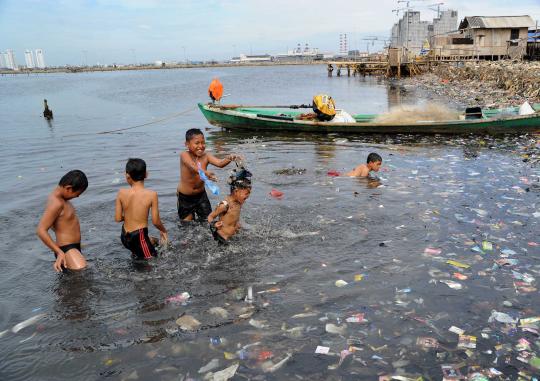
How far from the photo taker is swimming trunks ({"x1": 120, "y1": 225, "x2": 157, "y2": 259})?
5.28m

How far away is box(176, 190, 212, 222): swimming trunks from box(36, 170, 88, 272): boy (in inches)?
80.0

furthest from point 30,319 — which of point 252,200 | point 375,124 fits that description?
point 375,124

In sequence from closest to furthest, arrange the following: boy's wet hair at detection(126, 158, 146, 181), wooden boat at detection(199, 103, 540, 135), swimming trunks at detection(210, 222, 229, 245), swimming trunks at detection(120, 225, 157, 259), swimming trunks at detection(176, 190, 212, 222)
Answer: boy's wet hair at detection(126, 158, 146, 181) < swimming trunks at detection(120, 225, 157, 259) < swimming trunks at detection(210, 222, 229, 245) < swimming trunks at detection(176, 190, 212, 222) < wooden boat at detection(199, 103, 540, 135)

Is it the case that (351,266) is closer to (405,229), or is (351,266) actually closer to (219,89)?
(405,229)

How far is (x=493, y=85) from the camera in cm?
2625

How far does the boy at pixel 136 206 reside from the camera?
5125mm

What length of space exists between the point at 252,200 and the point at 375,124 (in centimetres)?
745

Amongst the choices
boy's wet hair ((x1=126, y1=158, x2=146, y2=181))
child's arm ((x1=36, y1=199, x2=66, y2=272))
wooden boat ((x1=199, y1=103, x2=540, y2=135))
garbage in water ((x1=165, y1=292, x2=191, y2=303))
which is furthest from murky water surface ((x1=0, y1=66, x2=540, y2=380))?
wooden boat ((x1=199, y1=103, x2=540, y2=135))

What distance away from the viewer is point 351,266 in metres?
5.51

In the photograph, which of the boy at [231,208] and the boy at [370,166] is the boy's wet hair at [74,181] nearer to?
the boy at [231,208]

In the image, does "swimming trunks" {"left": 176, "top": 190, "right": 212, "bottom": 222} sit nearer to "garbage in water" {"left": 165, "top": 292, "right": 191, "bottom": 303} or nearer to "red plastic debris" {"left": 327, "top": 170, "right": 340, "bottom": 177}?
"garbage in water" {"left": 165, "top": 292, "right": 191, "bottom": 303}

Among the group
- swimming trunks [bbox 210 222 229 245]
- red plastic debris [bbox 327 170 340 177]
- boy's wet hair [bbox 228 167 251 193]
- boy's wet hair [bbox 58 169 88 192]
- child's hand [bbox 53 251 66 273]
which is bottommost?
red plastic debris [bbox 327 170 340 177]

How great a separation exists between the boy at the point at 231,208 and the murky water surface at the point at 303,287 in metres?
0.27

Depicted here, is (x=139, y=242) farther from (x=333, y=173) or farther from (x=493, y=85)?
(x=493, y=85)
